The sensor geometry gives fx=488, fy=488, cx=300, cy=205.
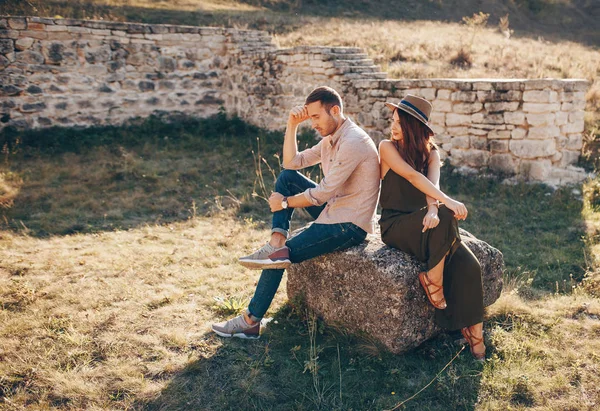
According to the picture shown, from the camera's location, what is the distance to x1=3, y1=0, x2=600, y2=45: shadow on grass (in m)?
11.8

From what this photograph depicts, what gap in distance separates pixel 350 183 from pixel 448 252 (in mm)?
881

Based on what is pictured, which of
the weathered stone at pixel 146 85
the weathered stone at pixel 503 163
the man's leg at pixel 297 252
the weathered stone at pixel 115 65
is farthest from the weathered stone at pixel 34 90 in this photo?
the weathered stone at pixel 503 163

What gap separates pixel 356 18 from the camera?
1738cm

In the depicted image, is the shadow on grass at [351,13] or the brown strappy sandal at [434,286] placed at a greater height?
the shadow on grass at [351,13]

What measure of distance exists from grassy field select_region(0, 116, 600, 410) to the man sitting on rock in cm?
43

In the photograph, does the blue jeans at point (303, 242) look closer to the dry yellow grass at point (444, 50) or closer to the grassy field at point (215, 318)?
the grassy field at point (215, 318)

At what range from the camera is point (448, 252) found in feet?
11.3

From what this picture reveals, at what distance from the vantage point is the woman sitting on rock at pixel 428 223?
3.43m

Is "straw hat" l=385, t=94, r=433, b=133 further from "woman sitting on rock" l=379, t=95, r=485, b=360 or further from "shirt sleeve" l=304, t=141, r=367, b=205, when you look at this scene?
"shirt sleeve" l=304, t=141, r=367, b=205

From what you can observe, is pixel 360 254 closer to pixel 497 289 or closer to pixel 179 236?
pixel 497 289

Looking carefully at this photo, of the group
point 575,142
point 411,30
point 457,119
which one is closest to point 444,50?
point 411,30

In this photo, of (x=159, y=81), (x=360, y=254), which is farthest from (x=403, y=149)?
(x=159, y=81)

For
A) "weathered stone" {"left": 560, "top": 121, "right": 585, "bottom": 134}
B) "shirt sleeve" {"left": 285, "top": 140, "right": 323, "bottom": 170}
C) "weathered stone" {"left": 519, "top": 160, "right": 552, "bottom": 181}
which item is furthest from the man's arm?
"weathered stone" {"left": 560, "top": 121, "right": 585, "bottom": 134}

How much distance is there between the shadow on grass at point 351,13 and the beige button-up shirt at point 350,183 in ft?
31.7
